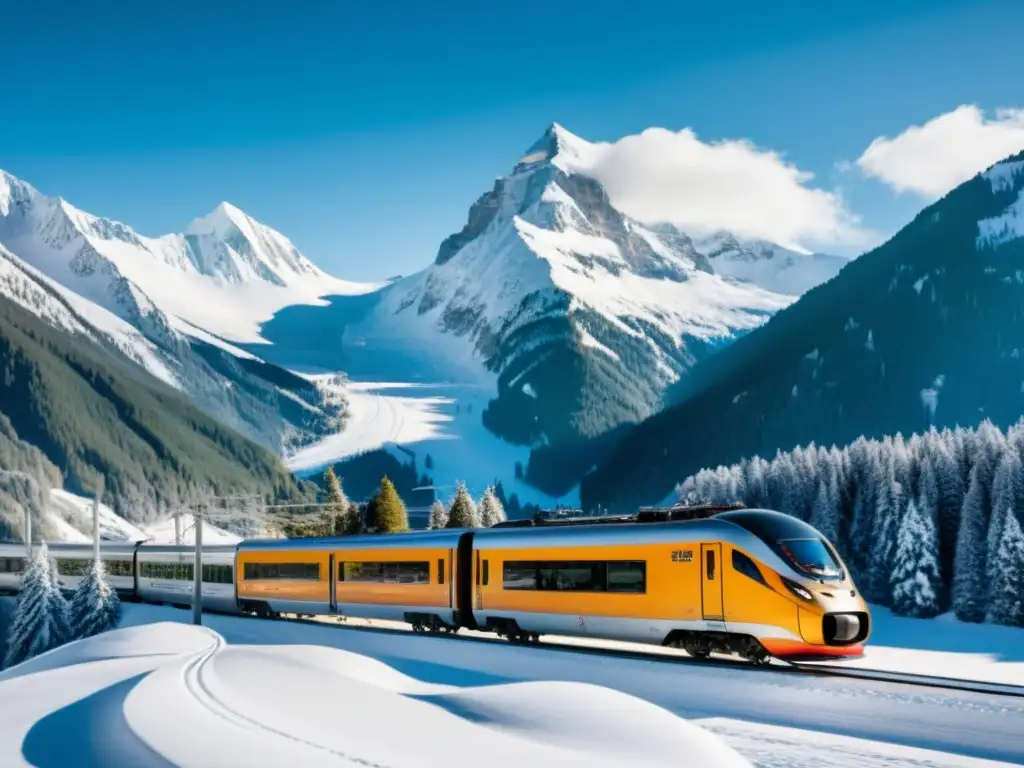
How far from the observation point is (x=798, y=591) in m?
25.1

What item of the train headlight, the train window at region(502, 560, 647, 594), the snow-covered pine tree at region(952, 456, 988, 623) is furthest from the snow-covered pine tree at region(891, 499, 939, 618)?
the train headlight

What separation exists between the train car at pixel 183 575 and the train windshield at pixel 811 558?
29990 millimetres

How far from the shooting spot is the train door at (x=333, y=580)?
4181 centimetres

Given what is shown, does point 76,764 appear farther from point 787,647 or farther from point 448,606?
point 448,606

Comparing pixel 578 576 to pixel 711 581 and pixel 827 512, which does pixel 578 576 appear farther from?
pixel 827 512

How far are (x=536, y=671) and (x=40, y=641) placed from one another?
3247 cm

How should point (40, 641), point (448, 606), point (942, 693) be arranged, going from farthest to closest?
1. point (40, 641)
2. point (448, 606)
3. point (942, 693)

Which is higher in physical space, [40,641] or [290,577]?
[290,577]

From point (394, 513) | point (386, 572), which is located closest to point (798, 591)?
point (386, 572)

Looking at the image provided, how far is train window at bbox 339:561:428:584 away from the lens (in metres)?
37.2

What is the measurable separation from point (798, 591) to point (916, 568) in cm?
4434

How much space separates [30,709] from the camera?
76.4 feet

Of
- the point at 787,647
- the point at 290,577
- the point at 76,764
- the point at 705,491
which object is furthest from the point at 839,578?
the point at 705,491

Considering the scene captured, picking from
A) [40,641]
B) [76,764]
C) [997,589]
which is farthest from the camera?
[997,589]
